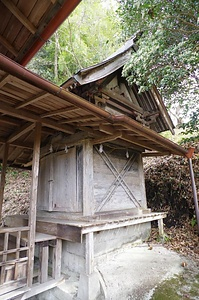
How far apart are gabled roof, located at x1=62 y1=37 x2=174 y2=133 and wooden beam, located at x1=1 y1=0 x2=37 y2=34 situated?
122cm

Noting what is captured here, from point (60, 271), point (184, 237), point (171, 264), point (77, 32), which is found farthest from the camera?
point (77, 32)

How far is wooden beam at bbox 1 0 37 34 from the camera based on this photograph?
6.15 ft

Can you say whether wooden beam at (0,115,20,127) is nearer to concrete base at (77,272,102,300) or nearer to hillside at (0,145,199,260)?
concrete base at (77,272,102,300)

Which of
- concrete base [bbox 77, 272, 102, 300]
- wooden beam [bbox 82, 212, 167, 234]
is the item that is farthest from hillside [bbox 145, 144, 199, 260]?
concrete base [bbox 77, 272, 102, 300]

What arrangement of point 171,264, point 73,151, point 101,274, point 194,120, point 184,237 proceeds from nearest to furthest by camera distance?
point 101,274 < point 171,264 < point 73,151 < point 184,237 < point 194,120

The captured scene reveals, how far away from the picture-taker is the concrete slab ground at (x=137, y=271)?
2713 millimetres

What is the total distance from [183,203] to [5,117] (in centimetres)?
528

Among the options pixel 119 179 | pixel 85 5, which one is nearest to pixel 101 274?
pixel 119 179

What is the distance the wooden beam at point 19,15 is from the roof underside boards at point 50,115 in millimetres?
668

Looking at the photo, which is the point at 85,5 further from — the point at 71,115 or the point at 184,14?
the point at 71,115

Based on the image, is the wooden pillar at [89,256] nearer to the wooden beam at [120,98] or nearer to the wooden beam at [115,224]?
the wooden beam at [115,224]

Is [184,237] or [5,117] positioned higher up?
[5,117]

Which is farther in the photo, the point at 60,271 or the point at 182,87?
the point at 182,87

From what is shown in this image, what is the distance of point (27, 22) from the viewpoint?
209 centimetres
